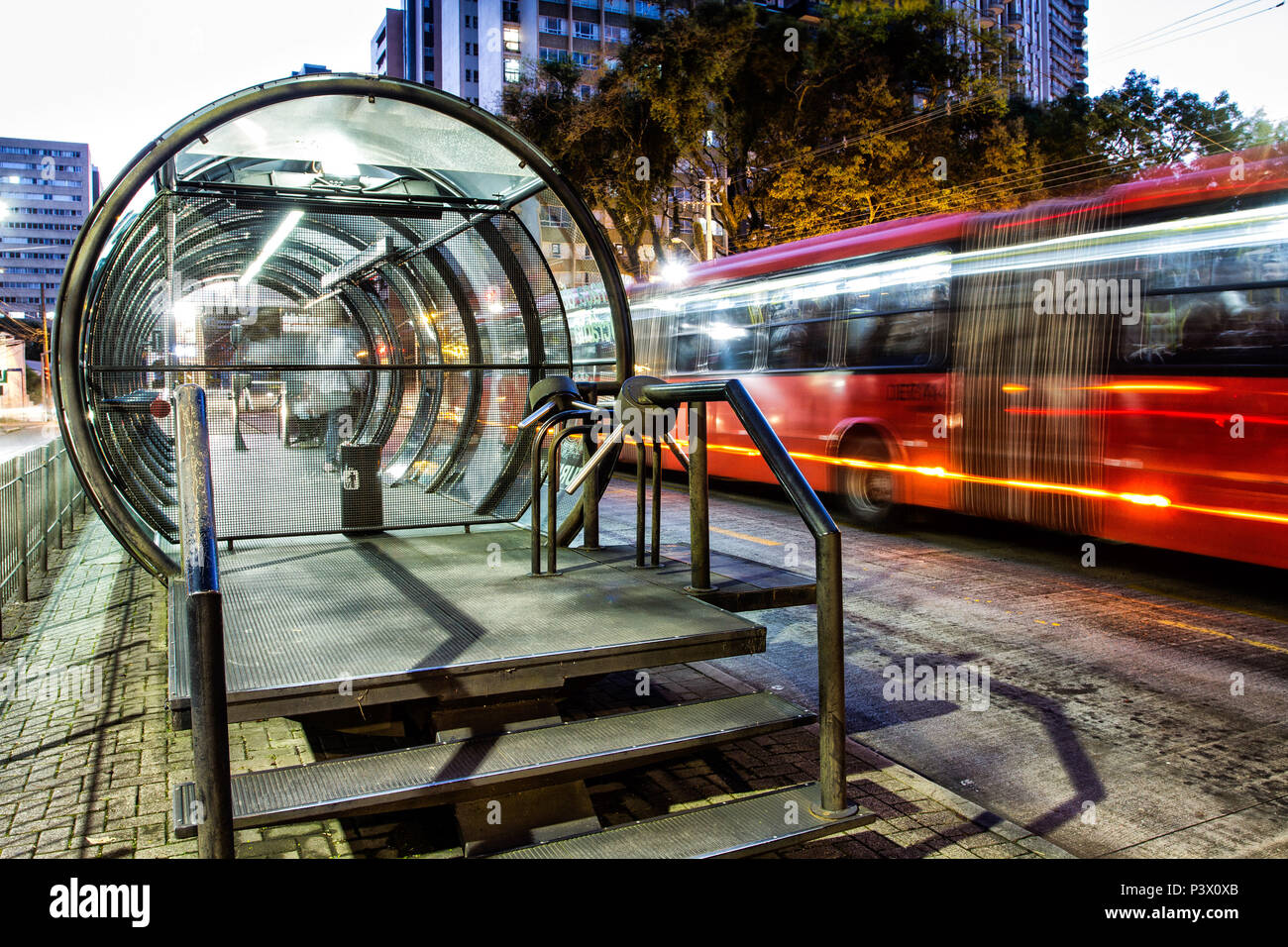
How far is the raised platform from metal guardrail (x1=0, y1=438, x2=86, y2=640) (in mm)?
2974

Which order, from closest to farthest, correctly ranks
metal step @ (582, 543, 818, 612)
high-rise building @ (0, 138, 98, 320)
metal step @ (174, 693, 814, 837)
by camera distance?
metal step @ (174, 693, 814, 837), metal step @ (582, 543, 818, 612), high-rise building @ (0, 138, 98, 320)

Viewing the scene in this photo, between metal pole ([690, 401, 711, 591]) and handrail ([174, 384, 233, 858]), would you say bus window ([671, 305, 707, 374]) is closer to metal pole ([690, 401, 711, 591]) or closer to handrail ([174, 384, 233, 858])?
metal pole ([690, 401, 711, 591])

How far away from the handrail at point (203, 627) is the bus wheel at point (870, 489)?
390 inches

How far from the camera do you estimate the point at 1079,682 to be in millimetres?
5906

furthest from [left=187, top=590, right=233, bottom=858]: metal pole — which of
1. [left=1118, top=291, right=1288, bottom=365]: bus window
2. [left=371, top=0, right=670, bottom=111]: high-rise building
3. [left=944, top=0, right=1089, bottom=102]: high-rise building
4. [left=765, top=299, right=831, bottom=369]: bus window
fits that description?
[left=944, top=0, right=1089, bottom=102]: high-rise building

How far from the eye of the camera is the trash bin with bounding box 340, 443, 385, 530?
6691 mm

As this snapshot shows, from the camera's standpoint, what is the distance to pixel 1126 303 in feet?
29.3

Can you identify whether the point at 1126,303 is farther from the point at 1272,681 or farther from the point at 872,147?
the point at 872,147

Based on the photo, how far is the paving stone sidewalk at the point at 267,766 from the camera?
3.76m

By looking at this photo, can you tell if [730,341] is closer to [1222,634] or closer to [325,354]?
[325,354]

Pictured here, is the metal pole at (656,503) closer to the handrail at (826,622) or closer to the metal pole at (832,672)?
the handrail at (826,622)
